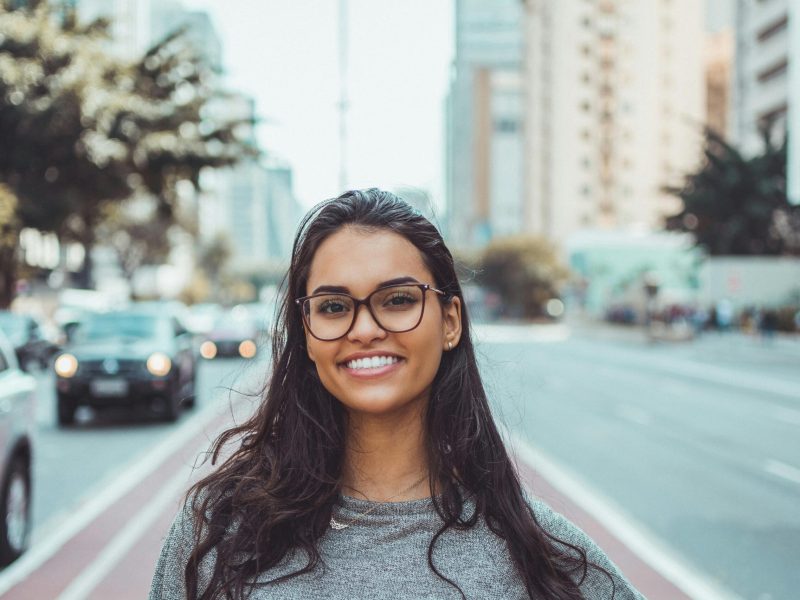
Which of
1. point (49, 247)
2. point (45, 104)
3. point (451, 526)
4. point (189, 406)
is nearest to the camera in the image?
point (451, 526)

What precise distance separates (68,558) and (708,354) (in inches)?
1323

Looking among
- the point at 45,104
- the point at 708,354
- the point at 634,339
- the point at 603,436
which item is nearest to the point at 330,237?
the point at 603,436

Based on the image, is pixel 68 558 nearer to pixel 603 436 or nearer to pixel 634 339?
pixel 603 436

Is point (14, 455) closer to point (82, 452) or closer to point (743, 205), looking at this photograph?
point (82, 452)

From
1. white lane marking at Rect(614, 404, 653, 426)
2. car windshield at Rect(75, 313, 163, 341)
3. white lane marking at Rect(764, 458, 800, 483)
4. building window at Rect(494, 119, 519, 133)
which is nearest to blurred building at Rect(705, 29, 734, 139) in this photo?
building window at Rect(494, 119, 519, 133)

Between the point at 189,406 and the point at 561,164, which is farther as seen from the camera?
the point at 561,164

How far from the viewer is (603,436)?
14.3 m

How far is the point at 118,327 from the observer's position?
14758mm

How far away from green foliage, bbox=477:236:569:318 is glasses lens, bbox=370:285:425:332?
257 feet

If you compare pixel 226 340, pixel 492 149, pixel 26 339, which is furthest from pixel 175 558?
pixel 492 149

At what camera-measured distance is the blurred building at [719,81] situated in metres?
117

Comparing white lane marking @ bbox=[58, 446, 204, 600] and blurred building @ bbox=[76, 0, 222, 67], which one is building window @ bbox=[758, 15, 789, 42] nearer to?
blurred building @ bbox=[76, 0, 222, 67]

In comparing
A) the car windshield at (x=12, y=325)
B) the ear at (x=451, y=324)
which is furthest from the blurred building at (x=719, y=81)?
the ear at (x=451, y=324)

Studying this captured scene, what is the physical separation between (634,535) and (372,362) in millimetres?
6137
